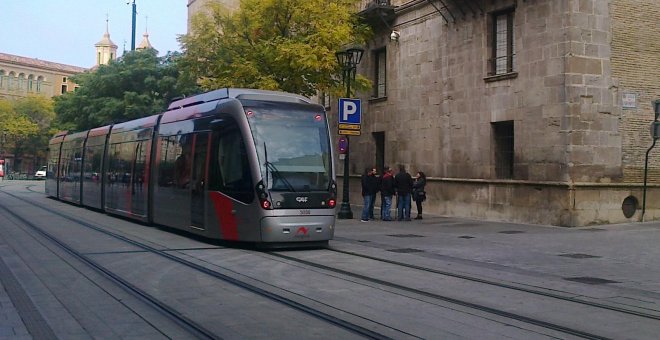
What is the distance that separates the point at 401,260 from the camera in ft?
40.3

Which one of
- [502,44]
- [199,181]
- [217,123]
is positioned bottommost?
[199,181]

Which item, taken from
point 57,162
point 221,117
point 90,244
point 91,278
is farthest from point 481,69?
point 57,162

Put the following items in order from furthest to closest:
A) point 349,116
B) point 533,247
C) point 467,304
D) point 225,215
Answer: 1. point 349,116
2. point 533,247
3. point 225,215
4. point 467,304

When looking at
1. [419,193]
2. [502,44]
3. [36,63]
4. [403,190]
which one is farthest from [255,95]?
[36,63]

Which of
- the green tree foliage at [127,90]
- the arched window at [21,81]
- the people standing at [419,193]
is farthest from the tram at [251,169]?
the arched window at [21,81]

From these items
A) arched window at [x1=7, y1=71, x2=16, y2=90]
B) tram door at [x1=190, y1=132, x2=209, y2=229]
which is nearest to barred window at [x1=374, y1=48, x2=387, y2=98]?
tram door at [x1=190, y1=132, x2=209, y2=229]

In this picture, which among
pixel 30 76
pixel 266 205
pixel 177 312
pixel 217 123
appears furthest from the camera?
pixel 30 76

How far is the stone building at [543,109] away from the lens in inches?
738

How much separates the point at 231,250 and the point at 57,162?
20564 mm

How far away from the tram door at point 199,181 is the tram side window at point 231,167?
0.47 m

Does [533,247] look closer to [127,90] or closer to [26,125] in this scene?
[127,90]

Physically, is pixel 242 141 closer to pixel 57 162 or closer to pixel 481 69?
pixel 481 69

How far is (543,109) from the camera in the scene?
1930 centimetres

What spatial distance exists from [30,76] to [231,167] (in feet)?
310
